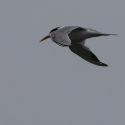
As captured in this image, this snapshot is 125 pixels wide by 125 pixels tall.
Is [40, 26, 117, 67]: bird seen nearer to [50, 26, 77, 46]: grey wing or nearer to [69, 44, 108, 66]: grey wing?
[69, 44, 108, 66]: grey wing

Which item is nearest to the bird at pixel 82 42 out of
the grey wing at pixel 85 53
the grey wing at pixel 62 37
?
the grey wing at pixel 85 53

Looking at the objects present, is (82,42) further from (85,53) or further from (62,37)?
(62,37)

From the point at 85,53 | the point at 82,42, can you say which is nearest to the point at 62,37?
the point at 85,53

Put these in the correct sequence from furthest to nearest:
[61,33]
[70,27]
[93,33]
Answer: [93,33] < [70,27] < [61,33]

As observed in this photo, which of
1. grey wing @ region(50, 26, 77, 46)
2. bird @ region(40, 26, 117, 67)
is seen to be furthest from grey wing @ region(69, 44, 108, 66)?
grey wing @ region(50, 26, 77, 46)

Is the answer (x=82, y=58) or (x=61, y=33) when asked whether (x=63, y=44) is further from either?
(x=82, y=58)

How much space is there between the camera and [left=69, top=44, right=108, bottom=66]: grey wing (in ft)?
86.9

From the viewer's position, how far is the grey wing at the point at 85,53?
1043 inches

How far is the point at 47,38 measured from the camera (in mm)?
28281

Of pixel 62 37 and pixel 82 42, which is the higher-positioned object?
pixel 82 42

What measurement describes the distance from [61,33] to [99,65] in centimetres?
534

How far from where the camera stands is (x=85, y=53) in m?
27.0

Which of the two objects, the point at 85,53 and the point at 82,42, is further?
the point at 82,42

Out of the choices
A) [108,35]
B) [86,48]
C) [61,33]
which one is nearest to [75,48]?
[86,48]
